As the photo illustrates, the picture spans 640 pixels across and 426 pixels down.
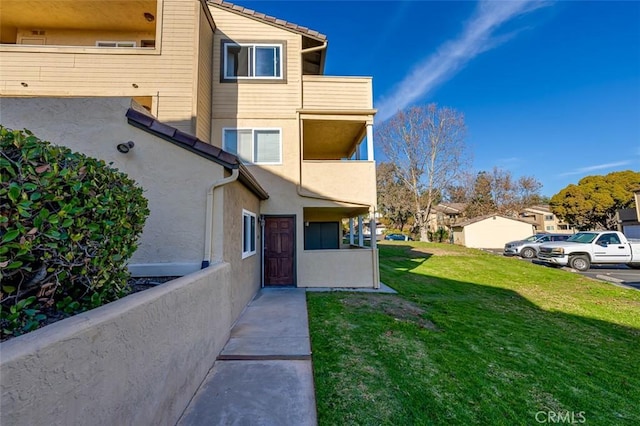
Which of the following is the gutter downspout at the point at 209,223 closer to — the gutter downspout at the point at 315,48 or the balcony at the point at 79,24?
the balcony at the point at 79,24

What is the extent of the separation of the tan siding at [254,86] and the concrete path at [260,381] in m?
6.73

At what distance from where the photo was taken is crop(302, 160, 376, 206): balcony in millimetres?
9070

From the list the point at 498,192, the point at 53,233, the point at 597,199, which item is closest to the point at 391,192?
the point at 498,192

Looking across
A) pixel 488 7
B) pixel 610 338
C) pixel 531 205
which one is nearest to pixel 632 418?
pixel 610 338

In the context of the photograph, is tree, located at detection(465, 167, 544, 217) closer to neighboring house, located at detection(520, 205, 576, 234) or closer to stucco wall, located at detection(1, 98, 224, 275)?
neighboring house, located at detection(520, 205, 576, 234)

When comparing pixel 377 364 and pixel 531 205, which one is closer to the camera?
pixel 377 364

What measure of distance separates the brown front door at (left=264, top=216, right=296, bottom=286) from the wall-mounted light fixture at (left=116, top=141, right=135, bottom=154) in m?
4.83

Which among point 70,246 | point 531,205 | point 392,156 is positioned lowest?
point 70,246

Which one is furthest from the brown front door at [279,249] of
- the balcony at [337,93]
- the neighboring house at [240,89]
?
the balcony at [337,93]

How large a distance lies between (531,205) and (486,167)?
40.6 ft

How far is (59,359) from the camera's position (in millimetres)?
1408

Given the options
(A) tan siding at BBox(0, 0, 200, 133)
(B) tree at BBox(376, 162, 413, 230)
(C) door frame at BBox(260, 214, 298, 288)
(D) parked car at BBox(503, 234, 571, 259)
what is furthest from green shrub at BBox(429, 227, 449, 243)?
(A) tan siding at BBox(0, 0, 200, 133)

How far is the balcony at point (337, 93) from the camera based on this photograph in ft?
30.6

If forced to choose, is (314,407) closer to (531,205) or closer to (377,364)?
(377,364)
